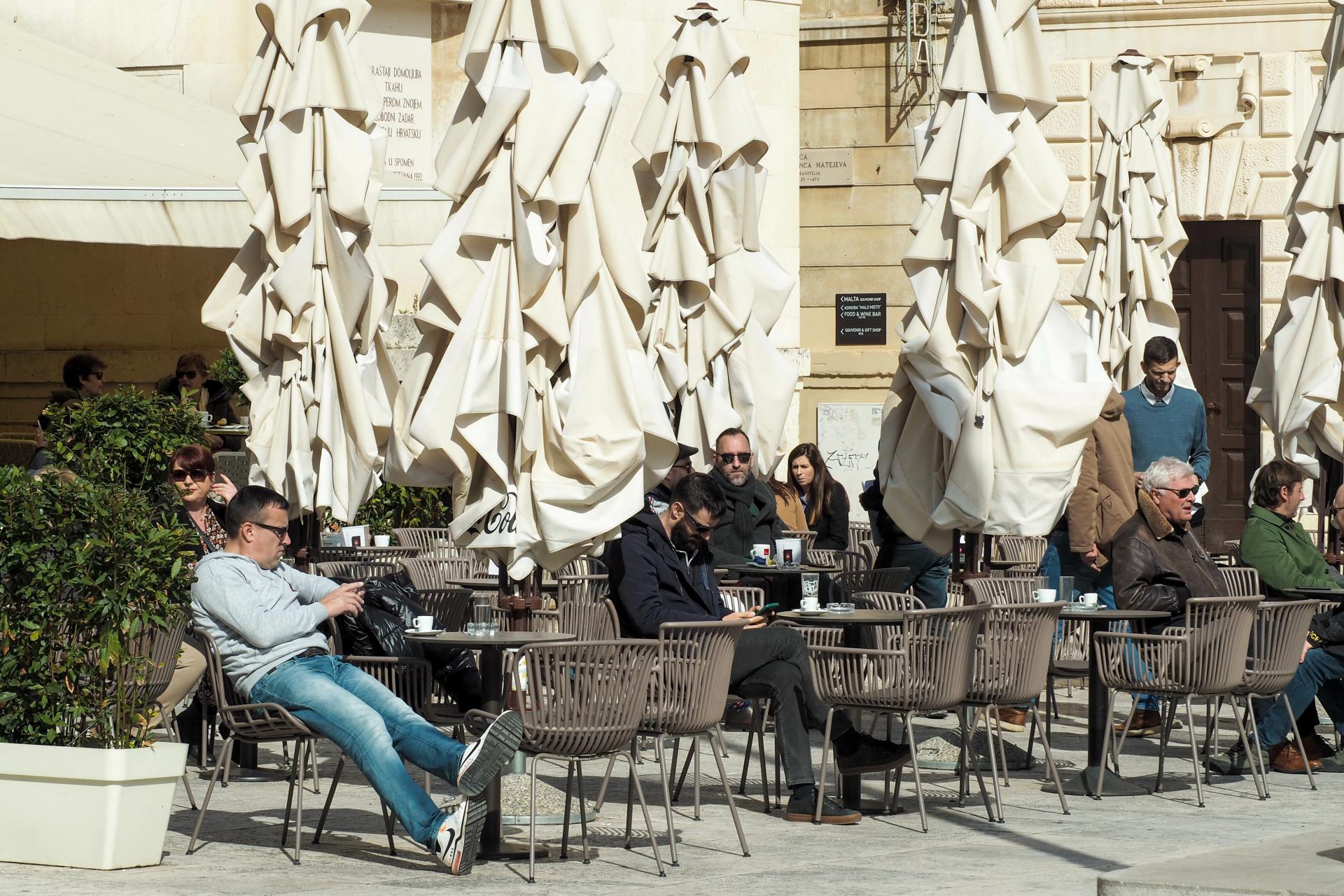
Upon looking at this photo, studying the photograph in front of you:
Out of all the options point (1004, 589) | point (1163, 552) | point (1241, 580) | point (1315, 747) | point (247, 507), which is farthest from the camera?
point (1241, 580)

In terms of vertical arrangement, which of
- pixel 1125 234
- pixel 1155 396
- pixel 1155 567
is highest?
pixel 1125 234

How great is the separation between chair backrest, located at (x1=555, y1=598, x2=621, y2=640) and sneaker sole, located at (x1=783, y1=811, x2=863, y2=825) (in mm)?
976

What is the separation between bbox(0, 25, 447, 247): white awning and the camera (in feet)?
34.0

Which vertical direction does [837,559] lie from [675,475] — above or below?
below

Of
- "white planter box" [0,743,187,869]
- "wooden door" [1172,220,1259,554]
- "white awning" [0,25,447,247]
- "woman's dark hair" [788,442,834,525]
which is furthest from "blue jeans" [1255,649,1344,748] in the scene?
"wooden door" [1172,220,1259,554]

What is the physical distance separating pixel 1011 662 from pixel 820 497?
5149mm

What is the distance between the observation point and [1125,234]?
15633 mm

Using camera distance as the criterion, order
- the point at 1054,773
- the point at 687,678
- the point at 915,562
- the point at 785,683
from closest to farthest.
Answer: the point at 687,678 → the point at 785,683 → the point at 1054,773 → the point at 915,562

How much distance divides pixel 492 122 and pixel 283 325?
2.96 m

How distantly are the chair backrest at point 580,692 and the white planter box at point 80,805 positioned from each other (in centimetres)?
118

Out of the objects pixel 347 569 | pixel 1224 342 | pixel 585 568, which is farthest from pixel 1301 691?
pixel 1224 342

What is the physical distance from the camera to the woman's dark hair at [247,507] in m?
7.37

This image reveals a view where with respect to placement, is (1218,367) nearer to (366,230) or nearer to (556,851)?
(366,230)

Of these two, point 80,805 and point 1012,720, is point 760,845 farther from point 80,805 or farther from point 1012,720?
point 1012,720
